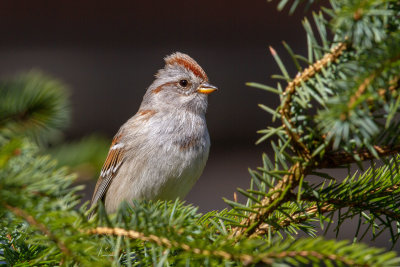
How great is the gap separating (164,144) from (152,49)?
181 cm

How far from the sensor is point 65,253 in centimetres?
96

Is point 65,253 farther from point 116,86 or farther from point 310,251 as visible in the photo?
point 116,86

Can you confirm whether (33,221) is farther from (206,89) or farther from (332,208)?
(206,89)

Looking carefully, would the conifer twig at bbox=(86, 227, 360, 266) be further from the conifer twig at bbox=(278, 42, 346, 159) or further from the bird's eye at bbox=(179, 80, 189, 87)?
the bird's eye at bbox=(179, 80, 189, 87)

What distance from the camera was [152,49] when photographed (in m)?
4.12

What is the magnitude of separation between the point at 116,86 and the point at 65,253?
324 cm

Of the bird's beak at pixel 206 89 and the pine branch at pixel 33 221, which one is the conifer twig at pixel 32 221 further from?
the bird's beak at pixel 206 89

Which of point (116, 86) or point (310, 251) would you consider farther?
point (116, 86)

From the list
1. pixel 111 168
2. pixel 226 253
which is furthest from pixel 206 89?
pixel 226 253

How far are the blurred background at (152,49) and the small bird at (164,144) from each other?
1063 mm

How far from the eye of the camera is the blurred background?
4.06 m

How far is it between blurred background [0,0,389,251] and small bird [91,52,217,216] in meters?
1.06

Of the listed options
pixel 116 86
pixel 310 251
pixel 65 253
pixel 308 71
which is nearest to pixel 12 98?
pixel 65 253

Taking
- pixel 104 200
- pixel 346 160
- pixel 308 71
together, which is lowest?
pixel 104 200
